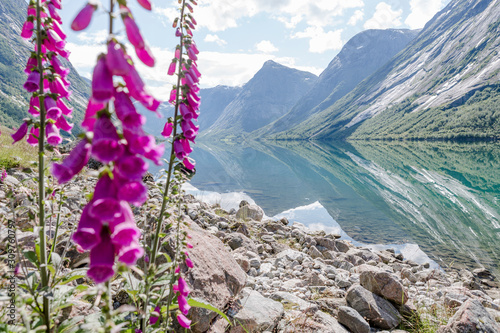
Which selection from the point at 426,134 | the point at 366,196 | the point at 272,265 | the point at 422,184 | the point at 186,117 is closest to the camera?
the point at 186,117

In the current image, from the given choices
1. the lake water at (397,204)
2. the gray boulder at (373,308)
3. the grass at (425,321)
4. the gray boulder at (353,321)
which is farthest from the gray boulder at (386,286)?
the lake water at (397,204)

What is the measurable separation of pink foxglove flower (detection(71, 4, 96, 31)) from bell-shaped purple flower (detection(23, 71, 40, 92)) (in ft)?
6.13

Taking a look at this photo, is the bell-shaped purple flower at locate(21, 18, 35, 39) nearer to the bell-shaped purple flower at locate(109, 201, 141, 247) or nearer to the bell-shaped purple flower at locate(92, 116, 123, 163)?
the bell-shaped purple flower at locate(92, 116, 123, 163)

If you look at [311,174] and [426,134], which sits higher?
[426,134]

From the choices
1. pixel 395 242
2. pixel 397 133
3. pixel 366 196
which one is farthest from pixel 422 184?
pixel 397 133

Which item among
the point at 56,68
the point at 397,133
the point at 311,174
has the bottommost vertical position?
the point at 311,174

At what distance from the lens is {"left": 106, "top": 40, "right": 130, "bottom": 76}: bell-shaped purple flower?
1.70m

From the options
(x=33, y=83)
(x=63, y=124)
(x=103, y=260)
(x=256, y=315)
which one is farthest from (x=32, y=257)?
(x=256, y=315)

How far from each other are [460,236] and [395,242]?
5.08 metres

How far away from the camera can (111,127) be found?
1.66 meters

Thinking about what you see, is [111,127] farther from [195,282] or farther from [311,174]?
[311,174]

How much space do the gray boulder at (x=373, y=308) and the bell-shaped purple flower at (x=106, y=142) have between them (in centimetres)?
726

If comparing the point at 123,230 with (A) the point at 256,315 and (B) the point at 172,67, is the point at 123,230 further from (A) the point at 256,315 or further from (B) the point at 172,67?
(A) the point at 256,315

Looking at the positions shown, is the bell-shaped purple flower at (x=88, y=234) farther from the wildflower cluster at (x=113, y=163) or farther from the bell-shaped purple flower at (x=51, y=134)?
the bell-shaped purple flower at (x=51, y=134)
